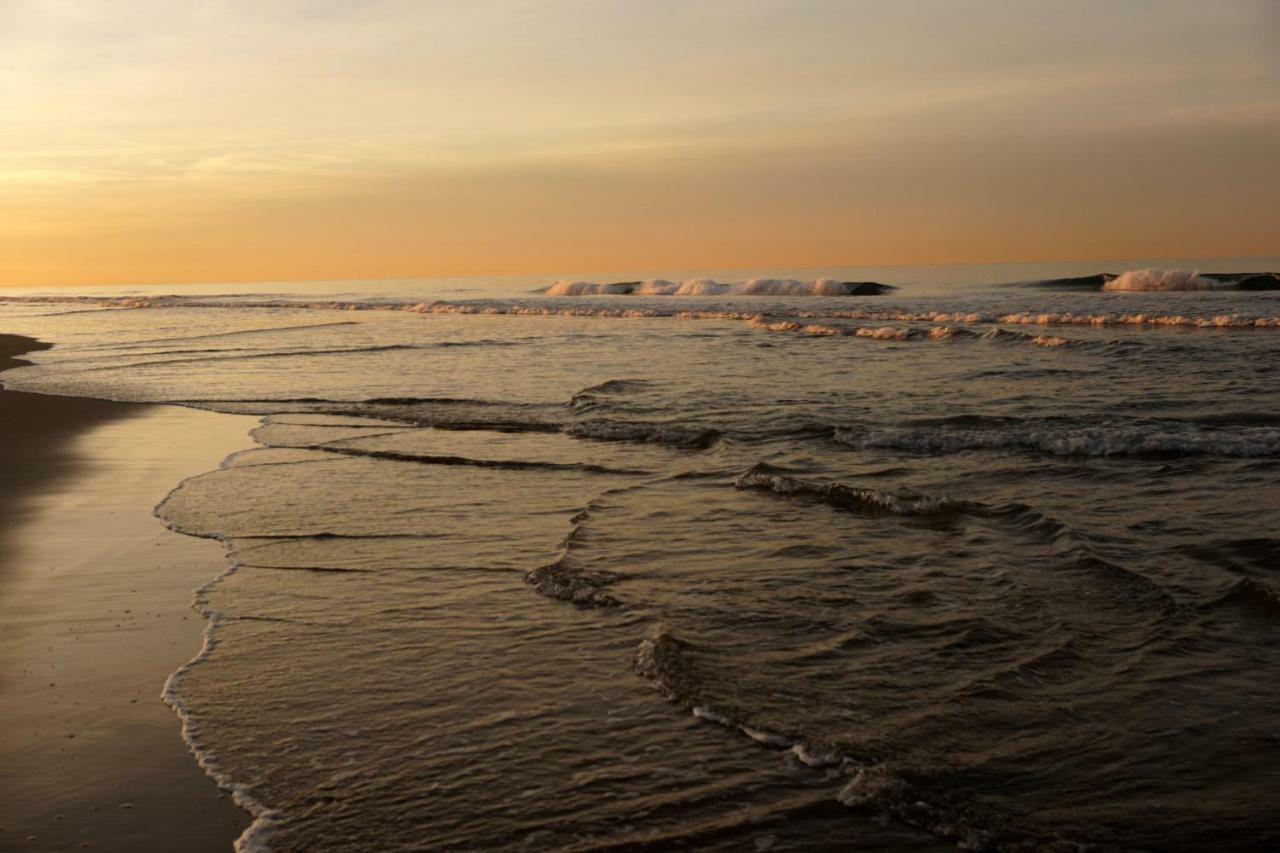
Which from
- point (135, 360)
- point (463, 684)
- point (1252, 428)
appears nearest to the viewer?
point (463, 684)

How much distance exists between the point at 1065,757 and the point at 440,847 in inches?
95.4

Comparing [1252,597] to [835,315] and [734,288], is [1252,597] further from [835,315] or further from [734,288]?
[734,288]

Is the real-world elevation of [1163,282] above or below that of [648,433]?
above

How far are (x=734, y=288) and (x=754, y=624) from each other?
194 feet

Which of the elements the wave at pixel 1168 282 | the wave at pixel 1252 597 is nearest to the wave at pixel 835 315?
the wave at pixel 1168 282

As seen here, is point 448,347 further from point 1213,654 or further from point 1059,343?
point 1213,654

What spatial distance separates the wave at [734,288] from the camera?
185 feet

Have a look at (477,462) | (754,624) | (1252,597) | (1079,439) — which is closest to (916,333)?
Answer: (1079,439)

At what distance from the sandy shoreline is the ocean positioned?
0.20m

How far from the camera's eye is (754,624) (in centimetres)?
579

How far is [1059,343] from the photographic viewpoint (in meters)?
22.4

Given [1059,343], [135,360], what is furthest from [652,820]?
[135,360]

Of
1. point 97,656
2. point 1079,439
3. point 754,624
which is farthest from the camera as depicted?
point 1079,439

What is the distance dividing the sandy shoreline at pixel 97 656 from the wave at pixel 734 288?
46.3 meters
